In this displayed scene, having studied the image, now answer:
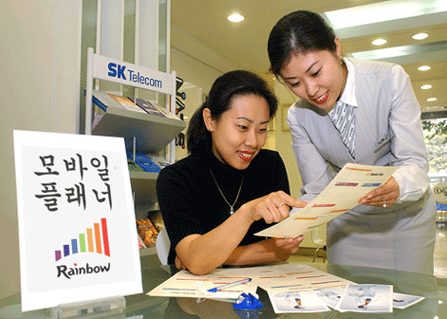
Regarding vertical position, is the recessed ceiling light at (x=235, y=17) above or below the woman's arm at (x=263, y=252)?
above

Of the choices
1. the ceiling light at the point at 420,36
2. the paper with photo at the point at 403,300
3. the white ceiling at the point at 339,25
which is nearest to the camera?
the paper with photo at the point at 403,300

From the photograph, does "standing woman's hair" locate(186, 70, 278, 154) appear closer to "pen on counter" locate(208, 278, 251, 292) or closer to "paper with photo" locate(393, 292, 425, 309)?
"pen on counter" locate(208, 278, 251, 292)

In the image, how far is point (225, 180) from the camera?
1527 millimetres

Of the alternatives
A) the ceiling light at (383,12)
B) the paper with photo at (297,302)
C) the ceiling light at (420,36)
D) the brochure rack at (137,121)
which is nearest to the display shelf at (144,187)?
the brochure rack at (137,121)

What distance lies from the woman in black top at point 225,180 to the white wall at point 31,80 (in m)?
0.94

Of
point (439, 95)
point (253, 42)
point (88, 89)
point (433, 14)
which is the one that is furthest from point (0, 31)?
point (439, 95)

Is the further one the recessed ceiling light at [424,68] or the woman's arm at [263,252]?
the recessed ceiling light at [424,68]

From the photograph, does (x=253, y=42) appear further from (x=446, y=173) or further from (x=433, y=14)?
(x=446, y=173)

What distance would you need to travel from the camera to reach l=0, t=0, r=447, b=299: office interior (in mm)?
1931

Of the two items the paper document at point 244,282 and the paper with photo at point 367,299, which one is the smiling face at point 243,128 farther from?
the paper with photo at point 367,299

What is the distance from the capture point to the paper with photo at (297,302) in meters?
0.74

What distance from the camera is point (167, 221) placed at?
131cm

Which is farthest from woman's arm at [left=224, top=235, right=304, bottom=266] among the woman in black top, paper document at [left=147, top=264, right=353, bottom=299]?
paper document at [left=147, top=264, right=353, bottom=299]

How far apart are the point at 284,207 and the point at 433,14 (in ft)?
15.1
